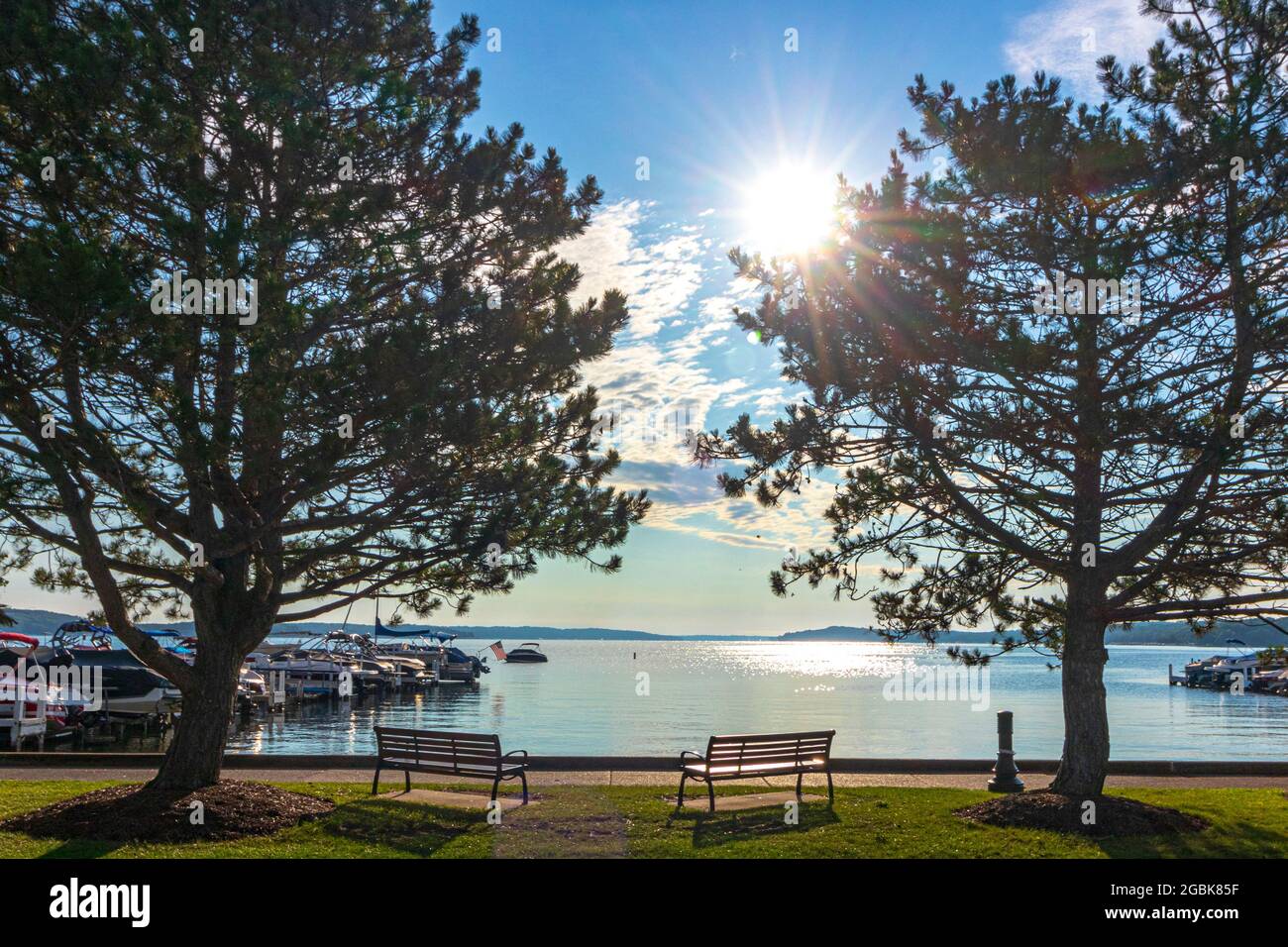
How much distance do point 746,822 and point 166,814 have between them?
19.7 ft

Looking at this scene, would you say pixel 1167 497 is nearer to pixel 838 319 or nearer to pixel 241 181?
pixel 838 319

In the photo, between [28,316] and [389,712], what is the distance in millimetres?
41011

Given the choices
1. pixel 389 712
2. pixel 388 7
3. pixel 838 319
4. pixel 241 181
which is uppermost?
pixel 388 7

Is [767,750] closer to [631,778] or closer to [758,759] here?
[758,759]

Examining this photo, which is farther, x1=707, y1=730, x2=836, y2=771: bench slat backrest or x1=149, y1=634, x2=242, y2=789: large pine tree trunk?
x1=707, y1=730, x2=836, y2=771: bench slat backrest

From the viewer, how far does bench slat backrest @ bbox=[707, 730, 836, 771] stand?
39.4 feet

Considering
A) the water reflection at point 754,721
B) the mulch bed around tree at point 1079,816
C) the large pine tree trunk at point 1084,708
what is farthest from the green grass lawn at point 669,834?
the water reflection at point 754,721

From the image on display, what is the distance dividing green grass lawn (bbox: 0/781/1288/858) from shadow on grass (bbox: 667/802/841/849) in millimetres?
15

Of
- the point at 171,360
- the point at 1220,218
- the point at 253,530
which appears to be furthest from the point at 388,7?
the point at 1220,218

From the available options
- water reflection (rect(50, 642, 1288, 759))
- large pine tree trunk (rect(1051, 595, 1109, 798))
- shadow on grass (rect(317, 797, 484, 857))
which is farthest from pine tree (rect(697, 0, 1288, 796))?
water reflection (rect(50, 642, 1288, 759))

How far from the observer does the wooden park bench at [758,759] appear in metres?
11.8

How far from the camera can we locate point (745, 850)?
9164 mm

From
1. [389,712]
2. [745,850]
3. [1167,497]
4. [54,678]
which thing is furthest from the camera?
[389,712]

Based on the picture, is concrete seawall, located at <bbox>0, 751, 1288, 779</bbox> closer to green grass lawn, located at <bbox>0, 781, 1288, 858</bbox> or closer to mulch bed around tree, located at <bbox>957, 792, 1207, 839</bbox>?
green grass lawn, located at <bbox>0, 781, 1288, 858</bbox>
